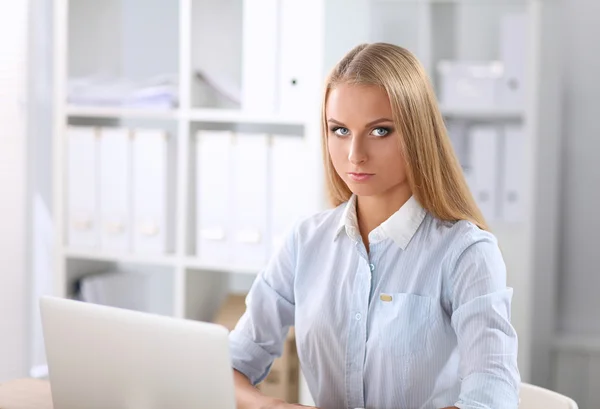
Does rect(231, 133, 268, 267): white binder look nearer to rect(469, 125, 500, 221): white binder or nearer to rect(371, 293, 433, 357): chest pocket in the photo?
rect(469, 125, 500, 221): white binder

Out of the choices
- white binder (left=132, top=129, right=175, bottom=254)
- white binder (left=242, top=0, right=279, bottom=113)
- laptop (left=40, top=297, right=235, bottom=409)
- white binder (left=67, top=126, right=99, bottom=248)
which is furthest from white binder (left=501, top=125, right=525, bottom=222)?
laptop (left=40, top=297, right=235, bottom=409)

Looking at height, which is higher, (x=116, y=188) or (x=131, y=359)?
(x=116, y=188)

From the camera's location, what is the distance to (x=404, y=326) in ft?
4.86

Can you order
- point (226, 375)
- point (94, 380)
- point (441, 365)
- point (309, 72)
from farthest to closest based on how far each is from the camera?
point (309, 72), point (441, 365), point (94, 380), point (226, 375)

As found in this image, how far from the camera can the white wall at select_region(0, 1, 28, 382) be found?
2.98 m

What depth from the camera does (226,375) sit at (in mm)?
1219

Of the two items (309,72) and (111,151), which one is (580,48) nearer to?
(309,72)

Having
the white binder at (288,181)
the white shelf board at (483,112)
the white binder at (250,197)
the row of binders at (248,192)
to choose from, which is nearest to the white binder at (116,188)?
the row of binders at (248,192)

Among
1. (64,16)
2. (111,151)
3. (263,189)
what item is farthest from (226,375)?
(64,16)

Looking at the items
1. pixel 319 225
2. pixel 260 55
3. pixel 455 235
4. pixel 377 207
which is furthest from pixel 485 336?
pixel 260 55

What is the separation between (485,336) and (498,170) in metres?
1.71

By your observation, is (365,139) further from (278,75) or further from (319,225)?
(278,75)

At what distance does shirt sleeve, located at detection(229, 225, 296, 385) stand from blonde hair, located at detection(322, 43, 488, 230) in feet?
0.90

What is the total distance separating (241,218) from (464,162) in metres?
0.76
